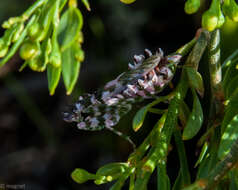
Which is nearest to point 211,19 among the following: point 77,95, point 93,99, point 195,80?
point 195,80

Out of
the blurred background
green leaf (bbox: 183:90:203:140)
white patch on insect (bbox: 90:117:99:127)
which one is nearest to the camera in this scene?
green leaf (bbox: 183:90:203:140)

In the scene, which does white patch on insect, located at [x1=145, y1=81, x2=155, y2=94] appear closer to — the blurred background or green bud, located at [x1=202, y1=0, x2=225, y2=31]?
green bud, located at [x1=202, y1=0, x2=225, y2=31]

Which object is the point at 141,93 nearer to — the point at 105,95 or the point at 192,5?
the point at 105,95

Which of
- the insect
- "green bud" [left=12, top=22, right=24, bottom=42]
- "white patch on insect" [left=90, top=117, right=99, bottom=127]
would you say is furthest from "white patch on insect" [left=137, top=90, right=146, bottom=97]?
"green bud" [left=12, top=22, right=24, bottom=42]

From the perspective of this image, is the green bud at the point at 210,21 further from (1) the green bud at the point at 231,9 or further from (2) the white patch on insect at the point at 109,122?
(2) the white patch on insect at the point at 109,122

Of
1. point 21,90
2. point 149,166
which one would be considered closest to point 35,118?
point 21,90

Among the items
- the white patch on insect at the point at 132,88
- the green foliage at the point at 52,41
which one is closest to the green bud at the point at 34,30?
the green foliage at the point at 52,41

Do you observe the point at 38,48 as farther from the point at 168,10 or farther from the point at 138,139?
the point at 168,10
